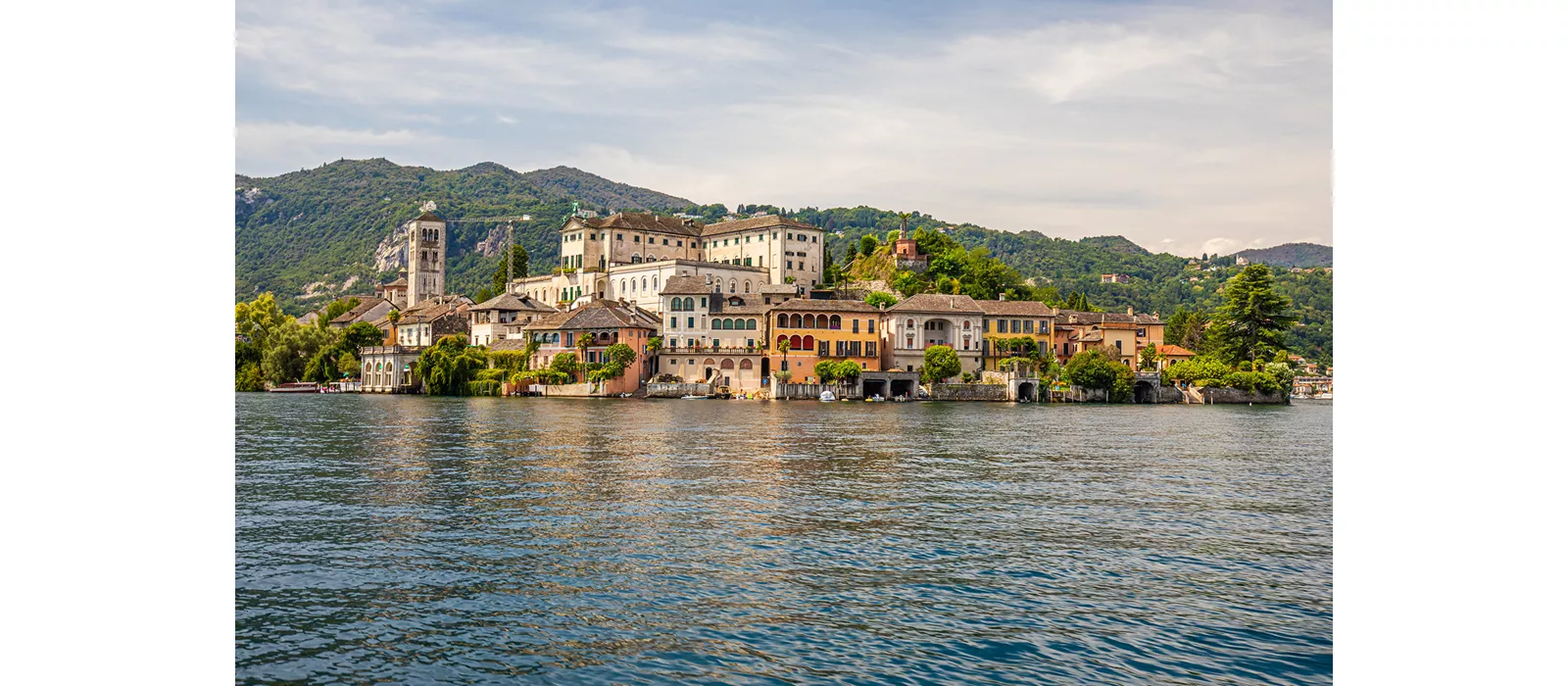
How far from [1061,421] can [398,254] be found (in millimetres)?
97938

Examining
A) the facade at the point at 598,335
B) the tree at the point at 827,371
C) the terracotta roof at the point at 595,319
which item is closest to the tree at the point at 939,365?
the tree at the point at 827,371

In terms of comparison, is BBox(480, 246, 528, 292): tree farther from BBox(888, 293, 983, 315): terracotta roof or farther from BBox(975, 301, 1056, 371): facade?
BBox(975, 301, 1056, 371): facade

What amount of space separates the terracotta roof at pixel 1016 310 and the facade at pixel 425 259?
46976 millimetres

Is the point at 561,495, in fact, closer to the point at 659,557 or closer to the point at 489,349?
the point at 659,557

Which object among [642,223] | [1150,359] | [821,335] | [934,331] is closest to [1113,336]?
[1150,359]

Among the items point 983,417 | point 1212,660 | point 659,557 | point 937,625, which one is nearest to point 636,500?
point 659,557

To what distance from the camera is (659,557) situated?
30.3 feet

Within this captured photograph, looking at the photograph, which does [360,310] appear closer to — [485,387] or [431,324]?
[431,324]

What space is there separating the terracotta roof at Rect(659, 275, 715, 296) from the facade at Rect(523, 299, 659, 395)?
2.22 meters

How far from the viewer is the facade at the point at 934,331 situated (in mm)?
52906

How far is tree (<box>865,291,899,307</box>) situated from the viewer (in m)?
Result: 59.4

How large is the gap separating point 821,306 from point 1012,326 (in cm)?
947

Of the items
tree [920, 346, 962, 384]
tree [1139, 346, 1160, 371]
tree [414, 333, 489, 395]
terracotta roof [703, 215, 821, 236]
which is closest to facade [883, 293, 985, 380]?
tree [920, 346, 962, 384]

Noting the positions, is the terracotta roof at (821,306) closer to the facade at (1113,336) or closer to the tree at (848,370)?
the tree at (848,370)
